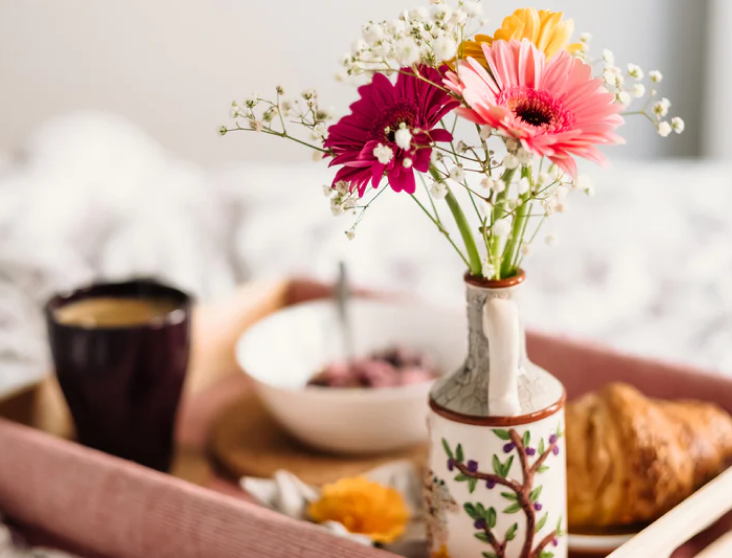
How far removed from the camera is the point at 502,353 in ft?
1.60

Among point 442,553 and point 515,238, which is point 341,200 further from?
point 442,553

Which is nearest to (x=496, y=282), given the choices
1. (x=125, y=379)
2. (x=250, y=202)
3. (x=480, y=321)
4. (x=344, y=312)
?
(x=480, y=321)

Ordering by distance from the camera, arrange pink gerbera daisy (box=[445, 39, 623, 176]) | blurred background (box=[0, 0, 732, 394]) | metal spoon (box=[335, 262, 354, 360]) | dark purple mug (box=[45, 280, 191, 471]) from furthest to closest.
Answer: blurred background (box=[0, 0, 732, 394]) < metal spoon (box=[335, 262, 354, 360]) < dark purple mug (box=[45, 280, 191, 471]) < pink gerbera daisy (box=[445, 39, 623, 176])

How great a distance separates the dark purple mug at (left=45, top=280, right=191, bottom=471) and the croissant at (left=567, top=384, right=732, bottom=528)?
34 centimetres

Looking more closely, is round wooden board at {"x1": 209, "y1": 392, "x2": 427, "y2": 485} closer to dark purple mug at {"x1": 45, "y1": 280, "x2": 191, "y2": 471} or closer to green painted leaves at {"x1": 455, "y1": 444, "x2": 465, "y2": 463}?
dark purple mug at {"x1": 45, "y1": 280, "x2": 191, "y2": 471}

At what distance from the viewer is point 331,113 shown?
48 cm

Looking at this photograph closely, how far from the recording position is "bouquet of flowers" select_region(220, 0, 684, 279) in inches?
16.5


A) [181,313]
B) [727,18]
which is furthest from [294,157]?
[181,313]

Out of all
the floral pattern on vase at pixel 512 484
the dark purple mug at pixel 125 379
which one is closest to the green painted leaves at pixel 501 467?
the floral pattern on vase at pixel 512 484

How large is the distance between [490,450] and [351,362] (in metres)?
0.38

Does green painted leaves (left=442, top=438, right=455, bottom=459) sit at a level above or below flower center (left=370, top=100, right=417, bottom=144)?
below

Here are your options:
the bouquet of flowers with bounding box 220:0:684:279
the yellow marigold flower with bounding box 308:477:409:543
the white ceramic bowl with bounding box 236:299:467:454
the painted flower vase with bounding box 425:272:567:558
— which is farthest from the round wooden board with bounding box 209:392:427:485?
the bouquet of flowers with bounding box 220:0:684:279

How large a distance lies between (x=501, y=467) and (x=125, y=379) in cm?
37

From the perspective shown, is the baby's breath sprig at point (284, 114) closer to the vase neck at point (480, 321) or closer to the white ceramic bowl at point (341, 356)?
the vase neck at point (480, 321)
